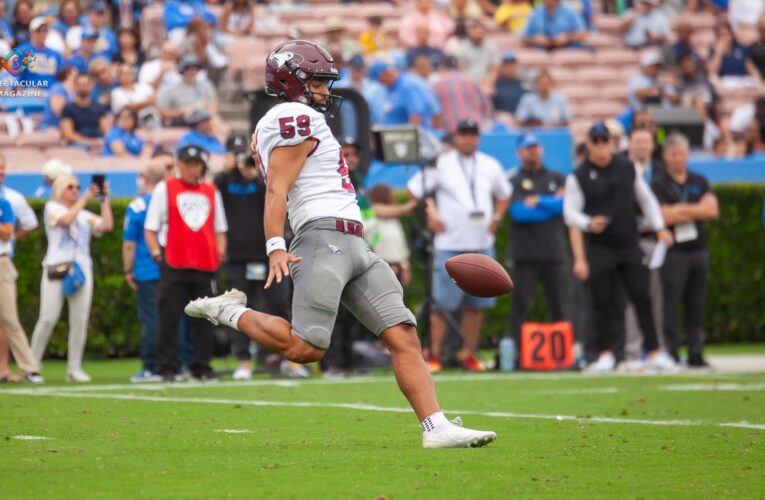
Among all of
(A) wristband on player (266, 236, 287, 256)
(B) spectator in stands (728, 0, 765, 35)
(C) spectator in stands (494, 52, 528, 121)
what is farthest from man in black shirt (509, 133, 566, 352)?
(B) spectator in stands (728, 0, 765, 35)

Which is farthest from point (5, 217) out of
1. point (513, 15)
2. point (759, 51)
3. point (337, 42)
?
point (759, 51)

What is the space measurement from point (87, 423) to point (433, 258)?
620 centimetres

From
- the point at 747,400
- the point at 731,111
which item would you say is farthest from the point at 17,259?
the point at 731,111

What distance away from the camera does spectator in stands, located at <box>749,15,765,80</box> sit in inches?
903

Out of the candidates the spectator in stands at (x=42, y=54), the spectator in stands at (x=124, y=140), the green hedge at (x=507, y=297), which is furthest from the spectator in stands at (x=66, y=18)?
the green hedge at (x=507, y=297)

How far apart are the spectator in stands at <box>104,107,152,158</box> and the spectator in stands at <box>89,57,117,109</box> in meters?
0.81

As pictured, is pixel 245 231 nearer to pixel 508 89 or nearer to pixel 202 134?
pixel 202 134

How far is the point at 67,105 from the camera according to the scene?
678 inches

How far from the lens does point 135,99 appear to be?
17.9 m

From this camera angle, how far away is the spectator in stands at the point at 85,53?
18578 millimetres

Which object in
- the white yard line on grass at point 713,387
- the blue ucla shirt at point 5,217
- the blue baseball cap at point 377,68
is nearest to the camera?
the white yard line on grass at point 713,387

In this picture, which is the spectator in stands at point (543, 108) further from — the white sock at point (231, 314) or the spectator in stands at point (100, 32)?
the white sock at point (231, 314)

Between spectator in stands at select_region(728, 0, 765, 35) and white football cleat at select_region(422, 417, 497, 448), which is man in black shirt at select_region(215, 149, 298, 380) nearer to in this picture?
white football cleat at select_region(422, 417, 497, 448)

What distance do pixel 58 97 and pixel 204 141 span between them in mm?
2332
